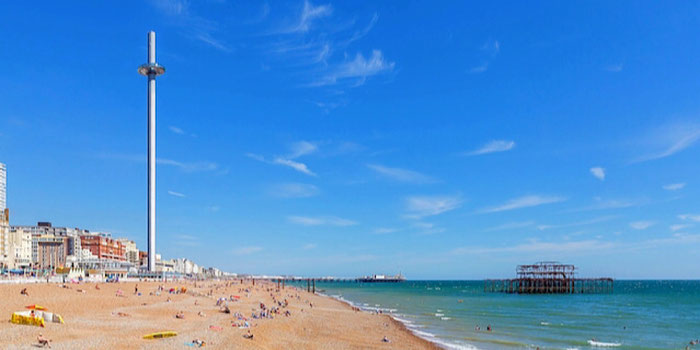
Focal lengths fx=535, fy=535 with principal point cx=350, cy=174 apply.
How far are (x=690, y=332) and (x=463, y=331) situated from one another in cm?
1949

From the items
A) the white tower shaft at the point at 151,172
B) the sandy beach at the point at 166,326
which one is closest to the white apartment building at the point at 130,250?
the white tower shaft at the point at 151,172

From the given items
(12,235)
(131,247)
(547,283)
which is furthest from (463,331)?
(131,247)

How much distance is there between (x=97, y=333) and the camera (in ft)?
83.8

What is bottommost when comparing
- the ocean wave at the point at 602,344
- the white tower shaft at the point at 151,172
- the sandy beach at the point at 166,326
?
the ocean wave at the point at 602,344

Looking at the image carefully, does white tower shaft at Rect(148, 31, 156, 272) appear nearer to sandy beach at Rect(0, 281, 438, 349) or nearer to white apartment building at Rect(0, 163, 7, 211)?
sandy beach at Rect(0, 281, 438, 349)

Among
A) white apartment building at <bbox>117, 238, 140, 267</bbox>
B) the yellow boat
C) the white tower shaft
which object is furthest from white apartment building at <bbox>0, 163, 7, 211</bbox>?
the yellow boat

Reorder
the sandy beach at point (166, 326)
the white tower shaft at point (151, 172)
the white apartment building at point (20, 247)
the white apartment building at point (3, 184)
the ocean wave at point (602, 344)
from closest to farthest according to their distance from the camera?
the sandy beach at point (166, 326), the ocean wave at point (602, 344), the white tower shaft at point (151, 172), the white apartment building at point (20, 247), the white apartment building at point (3, 184)

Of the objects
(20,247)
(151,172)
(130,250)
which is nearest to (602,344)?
(151,172)

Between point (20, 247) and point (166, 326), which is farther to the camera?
point (20, 247)

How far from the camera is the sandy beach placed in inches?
944

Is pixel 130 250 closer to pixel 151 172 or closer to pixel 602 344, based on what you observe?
pixel 151 172

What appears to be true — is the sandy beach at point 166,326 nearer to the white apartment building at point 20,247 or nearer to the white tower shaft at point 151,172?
the white tower shaft at point 151,172

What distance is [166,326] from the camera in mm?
30188

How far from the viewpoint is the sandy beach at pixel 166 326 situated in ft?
78.6
